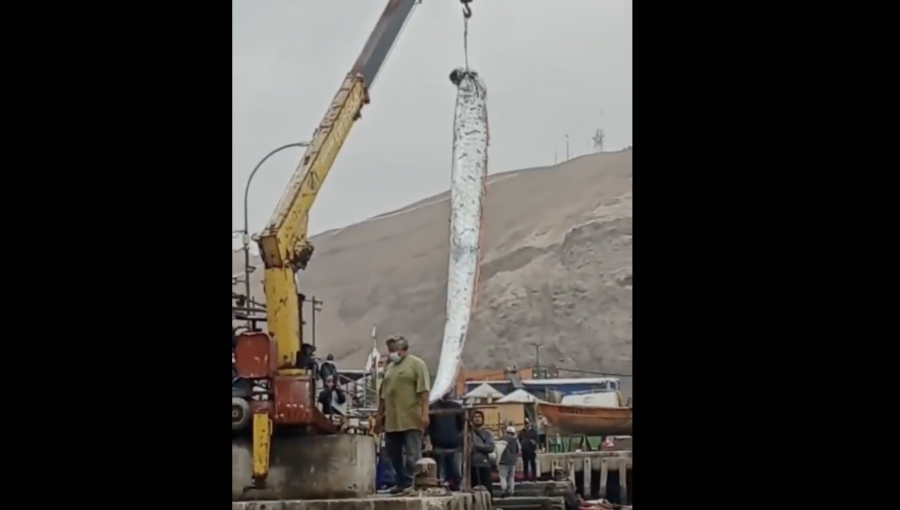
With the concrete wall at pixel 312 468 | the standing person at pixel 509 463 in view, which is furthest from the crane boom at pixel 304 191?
the standing person at pixel 509 463

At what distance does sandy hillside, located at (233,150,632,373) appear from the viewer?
2.76 meters

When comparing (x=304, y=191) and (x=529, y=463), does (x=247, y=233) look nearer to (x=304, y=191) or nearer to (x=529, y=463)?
(x=304, y=191)

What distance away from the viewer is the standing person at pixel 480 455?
281 centimetres

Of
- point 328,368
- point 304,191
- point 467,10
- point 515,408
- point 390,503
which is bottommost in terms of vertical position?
point 390,503

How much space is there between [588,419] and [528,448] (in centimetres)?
17

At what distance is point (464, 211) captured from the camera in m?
2.81

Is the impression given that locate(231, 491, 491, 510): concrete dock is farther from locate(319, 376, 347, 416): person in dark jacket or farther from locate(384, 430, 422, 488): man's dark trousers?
locate(319, 376, 347, 416): person in dark jacket

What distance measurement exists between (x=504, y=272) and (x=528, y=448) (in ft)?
1.45

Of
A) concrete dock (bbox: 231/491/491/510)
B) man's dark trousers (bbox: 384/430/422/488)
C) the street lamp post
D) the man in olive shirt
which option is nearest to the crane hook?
the street lamp post

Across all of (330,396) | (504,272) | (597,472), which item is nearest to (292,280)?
(330,396)

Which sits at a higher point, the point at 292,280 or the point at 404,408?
the point at 292,280
